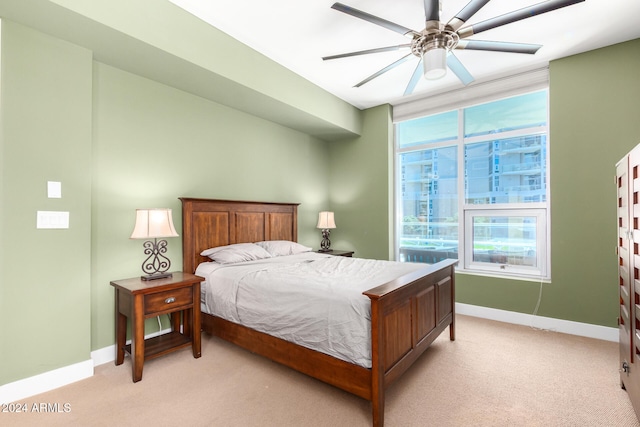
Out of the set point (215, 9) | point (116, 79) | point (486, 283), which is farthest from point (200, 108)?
point (486, 283)

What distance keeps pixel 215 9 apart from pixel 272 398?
10.1 feet

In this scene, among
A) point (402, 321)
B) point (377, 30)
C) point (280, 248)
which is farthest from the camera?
point (280, 248)

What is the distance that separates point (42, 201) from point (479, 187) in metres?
4.57

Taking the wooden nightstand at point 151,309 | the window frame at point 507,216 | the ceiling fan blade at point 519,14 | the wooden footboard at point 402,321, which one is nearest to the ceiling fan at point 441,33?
the ceiling fan blade at point 519,14

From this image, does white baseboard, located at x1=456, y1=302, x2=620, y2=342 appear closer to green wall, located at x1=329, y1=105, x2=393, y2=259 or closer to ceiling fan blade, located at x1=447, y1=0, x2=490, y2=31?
green wall, located at x1=329, y1=105, x2=393, y2=259

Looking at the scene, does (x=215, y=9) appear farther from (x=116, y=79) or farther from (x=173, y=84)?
(x=116, y=79)

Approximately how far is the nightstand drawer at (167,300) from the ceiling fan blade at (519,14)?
9.76 feet

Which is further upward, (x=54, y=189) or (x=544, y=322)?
(x=54, y=189)

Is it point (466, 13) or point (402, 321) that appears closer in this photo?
point (466, 13)

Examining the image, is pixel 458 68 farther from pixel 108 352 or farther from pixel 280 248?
pixel 108 352

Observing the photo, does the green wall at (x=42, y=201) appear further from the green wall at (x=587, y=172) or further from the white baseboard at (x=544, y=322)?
the green wall at (x=587, y=172)

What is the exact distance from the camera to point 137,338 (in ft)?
7.44

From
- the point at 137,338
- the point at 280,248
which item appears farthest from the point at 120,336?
the point at 280,248

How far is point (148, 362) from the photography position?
8.54 ft
